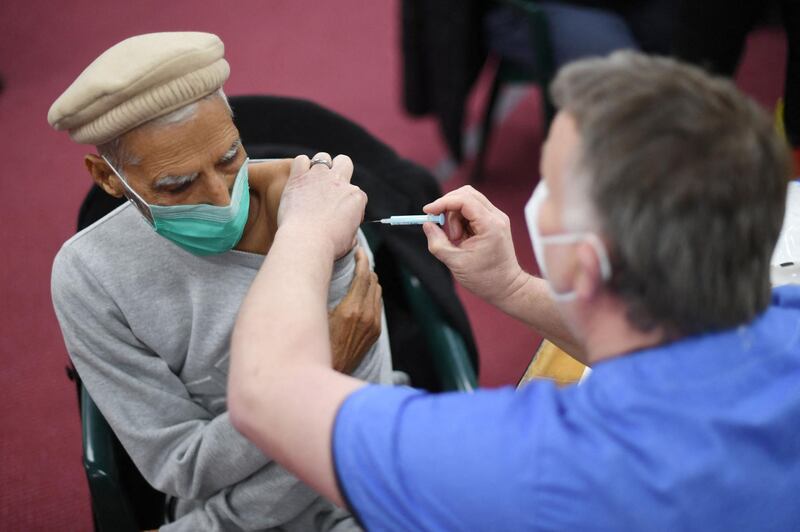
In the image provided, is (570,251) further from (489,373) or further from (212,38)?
(489,373)

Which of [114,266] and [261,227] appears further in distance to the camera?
[261,227]

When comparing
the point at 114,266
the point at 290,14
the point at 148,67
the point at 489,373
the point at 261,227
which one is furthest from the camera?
the point at 290,14

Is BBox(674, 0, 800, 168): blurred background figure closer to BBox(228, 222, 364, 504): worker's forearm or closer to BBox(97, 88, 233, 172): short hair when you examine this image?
BBox(97, 88, 233, 172): short hair

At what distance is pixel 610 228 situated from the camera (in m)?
0.77

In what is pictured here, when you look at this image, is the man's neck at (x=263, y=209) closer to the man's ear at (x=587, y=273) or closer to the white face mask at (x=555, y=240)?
the white face mask at (x=555, y=240)

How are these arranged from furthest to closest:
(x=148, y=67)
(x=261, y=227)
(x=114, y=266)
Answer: (x=261, y=227) → (x=114, y=266) → (x=148, y=67)

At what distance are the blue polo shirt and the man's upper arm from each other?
518mm

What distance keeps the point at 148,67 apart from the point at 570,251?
0.64 meters

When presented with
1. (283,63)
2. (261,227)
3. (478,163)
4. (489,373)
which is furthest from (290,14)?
(261,227)

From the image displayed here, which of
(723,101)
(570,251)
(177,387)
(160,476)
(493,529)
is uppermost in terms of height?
(723,101)

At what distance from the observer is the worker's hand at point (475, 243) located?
1.19 metres

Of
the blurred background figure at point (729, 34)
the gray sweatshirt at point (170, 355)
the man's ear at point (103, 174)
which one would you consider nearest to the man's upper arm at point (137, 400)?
the gray sweatshirt at point (170, 355)

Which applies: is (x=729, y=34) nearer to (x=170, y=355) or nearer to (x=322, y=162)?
(x=322, y=162)

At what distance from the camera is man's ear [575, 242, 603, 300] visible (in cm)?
79
